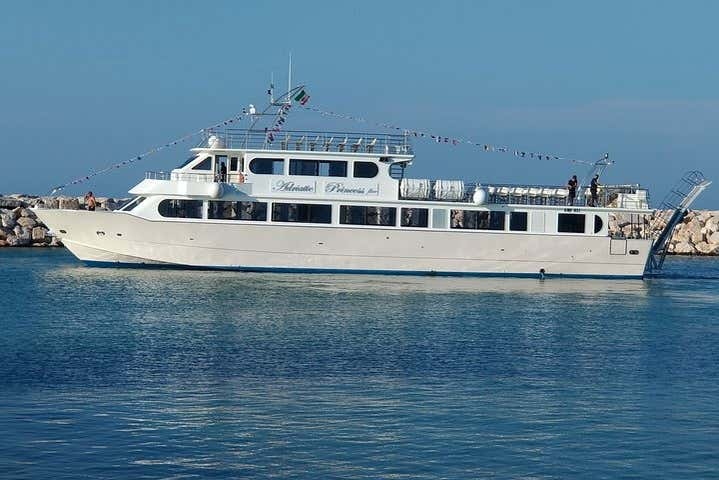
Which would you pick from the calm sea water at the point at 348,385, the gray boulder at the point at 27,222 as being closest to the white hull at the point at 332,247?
the calm sea water at the point at 348,385

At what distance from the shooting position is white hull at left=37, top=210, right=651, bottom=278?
132 feet

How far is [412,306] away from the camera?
32250mm

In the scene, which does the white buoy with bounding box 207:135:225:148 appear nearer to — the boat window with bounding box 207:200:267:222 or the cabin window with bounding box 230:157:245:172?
the cabin window with bounding box 230:157:245:172

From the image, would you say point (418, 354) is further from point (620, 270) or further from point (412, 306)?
point (620, 270)

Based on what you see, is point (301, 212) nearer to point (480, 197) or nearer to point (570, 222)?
point (480, 197)

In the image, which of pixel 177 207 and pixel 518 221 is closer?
pixel 177 207

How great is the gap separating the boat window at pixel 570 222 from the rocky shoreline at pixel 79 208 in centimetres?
660

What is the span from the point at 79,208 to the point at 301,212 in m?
22.6

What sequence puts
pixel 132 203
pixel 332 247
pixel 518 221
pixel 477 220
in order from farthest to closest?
pixel 518 221, pixel 477 220, pixel 332 247, pixel 132 203

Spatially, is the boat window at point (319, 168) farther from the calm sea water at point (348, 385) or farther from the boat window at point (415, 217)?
the calm sea water at point (348, 385)

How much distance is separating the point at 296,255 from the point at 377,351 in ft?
57.5

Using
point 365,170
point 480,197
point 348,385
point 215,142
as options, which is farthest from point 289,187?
point 348,385

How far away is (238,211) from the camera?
40.3m

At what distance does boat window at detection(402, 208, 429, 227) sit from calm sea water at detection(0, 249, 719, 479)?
6.56 m
